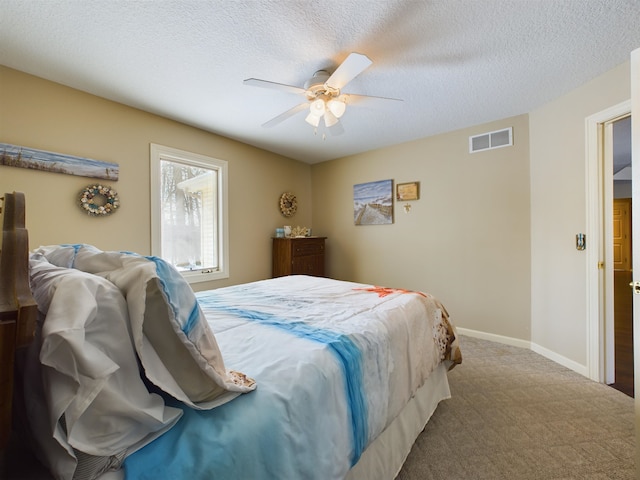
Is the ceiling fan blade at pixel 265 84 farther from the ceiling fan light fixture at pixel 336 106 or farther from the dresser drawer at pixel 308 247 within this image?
the dresser drawer at pixel 308 247

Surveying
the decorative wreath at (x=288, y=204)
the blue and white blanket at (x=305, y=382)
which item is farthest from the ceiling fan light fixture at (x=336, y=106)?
the decorative wreath at (x=288, y=204)

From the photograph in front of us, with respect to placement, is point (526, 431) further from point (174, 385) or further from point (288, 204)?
point (288, 204)

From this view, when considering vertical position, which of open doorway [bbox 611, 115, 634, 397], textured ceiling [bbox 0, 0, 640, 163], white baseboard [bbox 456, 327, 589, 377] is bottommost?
white baseboard [bbox 456, 327, 589, 377]

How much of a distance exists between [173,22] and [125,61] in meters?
0.62

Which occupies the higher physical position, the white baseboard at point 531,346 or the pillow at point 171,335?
the pillow at point 171,335

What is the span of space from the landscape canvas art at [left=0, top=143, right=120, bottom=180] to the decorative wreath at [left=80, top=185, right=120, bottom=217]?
4.5 inches

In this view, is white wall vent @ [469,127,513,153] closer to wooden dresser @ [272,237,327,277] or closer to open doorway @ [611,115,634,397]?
open doorway @ [611,115,634,397]

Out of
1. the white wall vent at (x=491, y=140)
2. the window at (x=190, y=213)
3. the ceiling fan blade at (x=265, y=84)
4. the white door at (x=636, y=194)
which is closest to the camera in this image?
the white door at (x=636, y=194)

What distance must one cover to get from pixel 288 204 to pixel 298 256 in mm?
925

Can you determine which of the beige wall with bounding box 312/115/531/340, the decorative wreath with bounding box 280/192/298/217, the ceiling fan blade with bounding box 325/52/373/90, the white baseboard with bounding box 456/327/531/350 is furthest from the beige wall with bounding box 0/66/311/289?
the white baseboard with bounding box 456/327/531/350

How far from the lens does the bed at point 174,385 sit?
1.77 feet

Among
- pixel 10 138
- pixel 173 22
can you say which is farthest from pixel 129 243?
pixel 173 22

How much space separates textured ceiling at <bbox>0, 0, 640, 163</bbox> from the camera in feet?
4.91

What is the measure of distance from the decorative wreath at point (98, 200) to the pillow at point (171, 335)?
2.05 metres
